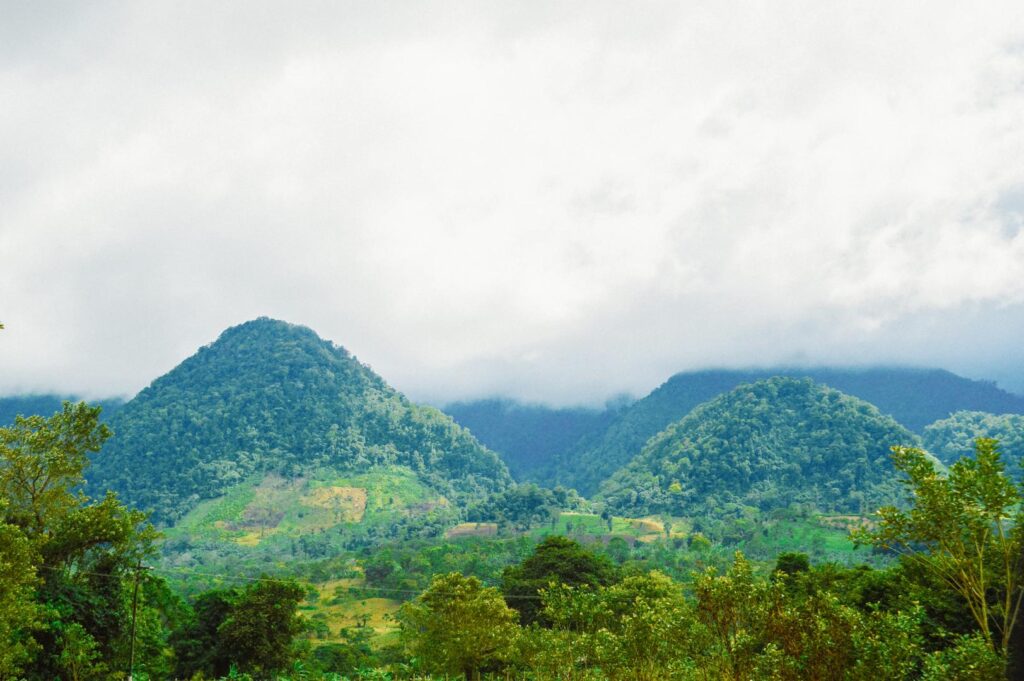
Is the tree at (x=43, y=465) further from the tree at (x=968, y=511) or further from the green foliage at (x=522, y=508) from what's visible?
the green foliage at (x=522, y=508)

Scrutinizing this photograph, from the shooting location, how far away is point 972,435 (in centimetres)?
18088

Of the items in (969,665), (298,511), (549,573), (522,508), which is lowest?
(549,573)

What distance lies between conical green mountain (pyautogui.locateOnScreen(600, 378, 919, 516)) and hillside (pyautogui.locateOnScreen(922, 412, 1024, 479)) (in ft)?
72.0

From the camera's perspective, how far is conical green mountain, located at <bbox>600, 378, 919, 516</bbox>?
14238 centimetres

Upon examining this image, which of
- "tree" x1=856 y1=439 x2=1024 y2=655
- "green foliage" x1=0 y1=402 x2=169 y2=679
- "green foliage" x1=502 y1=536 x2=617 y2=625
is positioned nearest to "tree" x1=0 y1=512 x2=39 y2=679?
"green foliage" x1=0 y1=402 x2=169 y2=679

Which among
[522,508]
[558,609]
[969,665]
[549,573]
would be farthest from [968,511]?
[522,508]

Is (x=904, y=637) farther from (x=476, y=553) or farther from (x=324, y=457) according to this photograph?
(x=324, y=457)

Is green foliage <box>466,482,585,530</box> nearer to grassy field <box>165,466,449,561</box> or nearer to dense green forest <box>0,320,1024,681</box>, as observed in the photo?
dense green forest <box>0,320,1024,681</box>

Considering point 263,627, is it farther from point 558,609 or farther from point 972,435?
point 972,435

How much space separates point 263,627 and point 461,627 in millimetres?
12121

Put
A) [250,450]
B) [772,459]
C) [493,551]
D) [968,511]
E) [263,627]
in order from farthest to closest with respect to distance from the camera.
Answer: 1. [250,450]
2. [772,459]
3. [493,551]
4. [263,627]
5. [968,511]

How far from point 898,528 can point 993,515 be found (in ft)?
4.90

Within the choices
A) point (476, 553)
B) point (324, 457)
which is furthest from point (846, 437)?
point (324, 457)

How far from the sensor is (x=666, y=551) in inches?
3957
